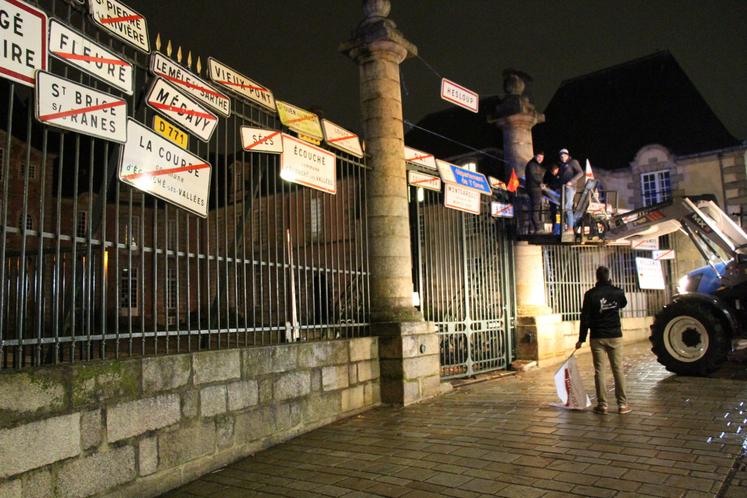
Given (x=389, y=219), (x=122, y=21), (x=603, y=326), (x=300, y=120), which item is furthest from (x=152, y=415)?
(x=603, y=326)

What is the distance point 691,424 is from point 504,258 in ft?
19.1

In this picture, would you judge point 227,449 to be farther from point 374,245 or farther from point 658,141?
point 658,141

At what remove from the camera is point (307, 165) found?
7.26 metres

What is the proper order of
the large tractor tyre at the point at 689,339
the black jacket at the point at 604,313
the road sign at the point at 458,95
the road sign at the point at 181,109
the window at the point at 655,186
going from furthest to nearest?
the window at the point at 655,186, the road sign at the point at 458,95, the large tractor tyre at the point at 689,339, the black jacket at the point at 604,313, the road sign at the point at 181,109

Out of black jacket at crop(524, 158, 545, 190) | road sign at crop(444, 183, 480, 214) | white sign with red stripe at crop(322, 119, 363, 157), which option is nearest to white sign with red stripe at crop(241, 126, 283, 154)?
white sign with red stripe at crop(322, 119, 363, 157)

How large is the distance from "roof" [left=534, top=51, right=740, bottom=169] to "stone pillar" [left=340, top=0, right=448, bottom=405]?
20655mm

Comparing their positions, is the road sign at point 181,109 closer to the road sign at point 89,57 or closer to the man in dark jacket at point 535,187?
the road sign at point 89,57

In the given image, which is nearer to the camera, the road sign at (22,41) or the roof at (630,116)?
the road sign at (22,41)

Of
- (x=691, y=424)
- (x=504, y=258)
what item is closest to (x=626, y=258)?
(x=504, y=258)

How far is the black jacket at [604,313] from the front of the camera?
7.41 metres

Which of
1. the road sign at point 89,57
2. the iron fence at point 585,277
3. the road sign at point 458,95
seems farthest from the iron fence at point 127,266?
the iron fence at point 585,277

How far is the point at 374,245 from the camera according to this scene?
844 cm

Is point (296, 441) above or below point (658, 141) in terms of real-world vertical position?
below

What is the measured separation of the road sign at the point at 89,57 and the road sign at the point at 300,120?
2.09 m
